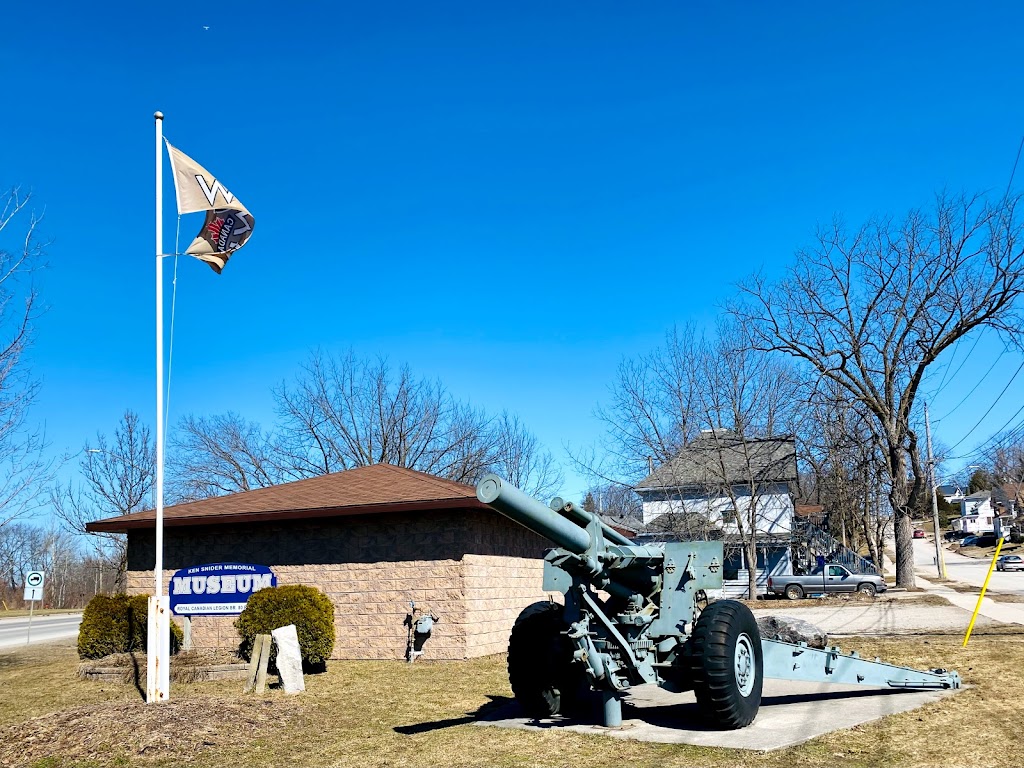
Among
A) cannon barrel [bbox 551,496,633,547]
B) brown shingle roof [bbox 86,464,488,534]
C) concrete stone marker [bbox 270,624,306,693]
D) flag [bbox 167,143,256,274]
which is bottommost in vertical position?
concrete stone marker [bbox 270,624,306,693]

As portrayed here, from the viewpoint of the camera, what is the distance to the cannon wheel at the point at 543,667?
899 cm

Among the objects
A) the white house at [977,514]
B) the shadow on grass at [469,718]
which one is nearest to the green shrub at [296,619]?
the shadow on grass at [469,718]

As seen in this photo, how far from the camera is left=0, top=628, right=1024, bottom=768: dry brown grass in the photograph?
7.21m

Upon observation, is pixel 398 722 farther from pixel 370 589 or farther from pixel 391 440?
pixel 391 440

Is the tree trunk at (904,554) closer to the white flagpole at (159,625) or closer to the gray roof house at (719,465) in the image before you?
the gray roof house at (719,465)

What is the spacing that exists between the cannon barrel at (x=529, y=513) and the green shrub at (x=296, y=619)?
7.39 meters

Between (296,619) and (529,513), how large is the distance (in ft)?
27.0

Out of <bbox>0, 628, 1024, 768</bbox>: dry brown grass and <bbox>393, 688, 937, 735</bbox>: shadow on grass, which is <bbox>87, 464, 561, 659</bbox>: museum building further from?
<bbox>393, 688, 937, 735</bbox>: shadow on grass

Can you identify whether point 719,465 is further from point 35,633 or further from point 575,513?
point 35,633

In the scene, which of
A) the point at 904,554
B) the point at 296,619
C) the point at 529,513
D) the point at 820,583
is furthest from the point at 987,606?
the point at 529,513

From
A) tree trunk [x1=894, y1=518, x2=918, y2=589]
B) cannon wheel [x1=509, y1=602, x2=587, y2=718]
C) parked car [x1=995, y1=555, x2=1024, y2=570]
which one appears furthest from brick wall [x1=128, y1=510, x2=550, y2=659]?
parked car [x1=995, y1=555, x2=1024, y2=570]

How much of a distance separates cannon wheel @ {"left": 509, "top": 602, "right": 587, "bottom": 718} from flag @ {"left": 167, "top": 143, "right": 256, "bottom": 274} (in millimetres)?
6396

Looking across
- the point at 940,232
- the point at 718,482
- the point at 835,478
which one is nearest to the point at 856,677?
the point at 718,482

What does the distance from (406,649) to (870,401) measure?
66.4ft
